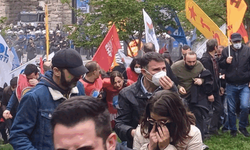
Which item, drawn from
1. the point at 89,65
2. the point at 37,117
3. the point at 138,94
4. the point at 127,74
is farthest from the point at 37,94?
the point at 127,74

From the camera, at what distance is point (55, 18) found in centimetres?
4216

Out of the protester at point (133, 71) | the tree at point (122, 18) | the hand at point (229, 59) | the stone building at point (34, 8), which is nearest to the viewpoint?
the protester at point (133, 71)

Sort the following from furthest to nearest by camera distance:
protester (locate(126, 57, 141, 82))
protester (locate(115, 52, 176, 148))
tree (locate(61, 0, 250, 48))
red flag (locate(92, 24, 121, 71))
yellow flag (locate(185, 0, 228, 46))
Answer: tree (locate(61, 0, 250, 48)) < yellow flag (locate(185, 0, 228, 46)) < red flag (locate(92, 24, 121, 71)) < protester (locate(126, 57, 141, 82)) < protester (locate(115, 52, 176, 148))

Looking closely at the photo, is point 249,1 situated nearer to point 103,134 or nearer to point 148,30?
point 148,30

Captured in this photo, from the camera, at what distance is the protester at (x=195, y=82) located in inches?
347

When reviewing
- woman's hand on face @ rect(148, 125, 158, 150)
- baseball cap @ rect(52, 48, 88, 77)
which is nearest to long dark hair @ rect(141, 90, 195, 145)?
woman's hand on face @ rect(148, 125, 158, 150)

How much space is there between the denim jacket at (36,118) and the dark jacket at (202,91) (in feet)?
15.8

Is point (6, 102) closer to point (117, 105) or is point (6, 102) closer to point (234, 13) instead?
point (234, 13)

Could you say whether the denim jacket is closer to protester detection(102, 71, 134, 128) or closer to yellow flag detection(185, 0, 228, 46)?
protester detection(102, 71, 134, 128)

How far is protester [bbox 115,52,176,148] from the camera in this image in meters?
5.01

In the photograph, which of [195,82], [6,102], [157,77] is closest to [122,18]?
[6,102]

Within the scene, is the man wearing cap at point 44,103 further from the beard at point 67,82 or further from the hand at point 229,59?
the hand at point 229,59

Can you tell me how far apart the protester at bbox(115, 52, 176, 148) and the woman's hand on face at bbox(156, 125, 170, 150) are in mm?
1026

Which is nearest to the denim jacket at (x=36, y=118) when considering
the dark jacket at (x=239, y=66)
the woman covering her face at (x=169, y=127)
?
the woman covering her face at (x=169, y=127)
